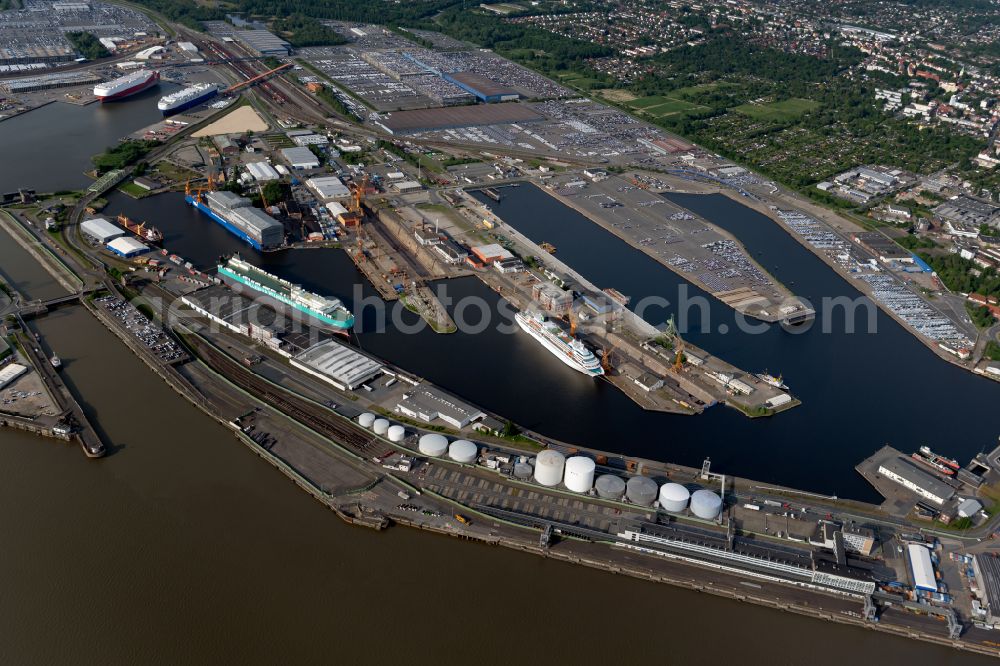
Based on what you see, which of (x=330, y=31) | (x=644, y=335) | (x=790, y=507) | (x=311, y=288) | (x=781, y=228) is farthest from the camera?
(x=330, y=31)

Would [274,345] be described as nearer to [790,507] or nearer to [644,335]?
[644,335]

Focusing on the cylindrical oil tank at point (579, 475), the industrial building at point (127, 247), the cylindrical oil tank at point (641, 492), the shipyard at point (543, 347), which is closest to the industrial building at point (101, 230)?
the shipyard at point (543, 347)

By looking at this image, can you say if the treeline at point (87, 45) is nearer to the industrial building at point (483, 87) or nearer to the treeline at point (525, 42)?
the industrial building at point (483, 87)

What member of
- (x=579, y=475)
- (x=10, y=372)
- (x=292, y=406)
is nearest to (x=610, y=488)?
(x=579, y=475)

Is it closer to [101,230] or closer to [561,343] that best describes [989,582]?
[561,343]

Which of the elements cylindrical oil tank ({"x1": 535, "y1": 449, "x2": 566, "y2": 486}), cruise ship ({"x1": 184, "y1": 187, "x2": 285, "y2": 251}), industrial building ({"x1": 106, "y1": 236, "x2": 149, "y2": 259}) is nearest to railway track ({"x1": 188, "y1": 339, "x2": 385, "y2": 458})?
cylindrical oil tank ({"x1": 535, "y1": 449, "x2": 566, "y2": 486})

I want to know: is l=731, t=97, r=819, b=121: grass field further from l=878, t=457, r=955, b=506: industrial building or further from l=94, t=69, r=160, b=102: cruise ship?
l=94, t=69, r=160, b=102: cruise ship

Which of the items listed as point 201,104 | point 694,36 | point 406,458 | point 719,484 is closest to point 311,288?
point 406,458
